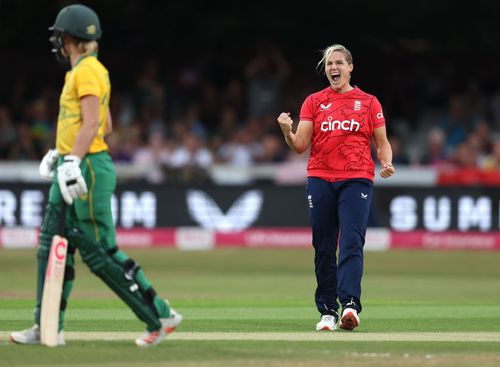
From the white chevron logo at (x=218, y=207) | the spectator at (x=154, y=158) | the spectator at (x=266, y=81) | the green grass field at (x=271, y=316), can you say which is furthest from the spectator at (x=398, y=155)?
the spectator at (x=154, y=158)

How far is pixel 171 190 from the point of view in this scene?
18.7 m

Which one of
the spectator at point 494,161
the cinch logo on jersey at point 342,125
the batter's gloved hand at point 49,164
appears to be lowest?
the spectator at point 494,161

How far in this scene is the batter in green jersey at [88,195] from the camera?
6832 mm

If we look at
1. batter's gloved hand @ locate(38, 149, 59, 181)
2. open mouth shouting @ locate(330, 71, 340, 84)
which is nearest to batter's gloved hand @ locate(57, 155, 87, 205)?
batter's gloved hand @ locate(38, 149, 59, 181)

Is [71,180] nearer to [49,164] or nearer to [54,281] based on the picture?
[49,164]

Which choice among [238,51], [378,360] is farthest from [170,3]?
[378,360]

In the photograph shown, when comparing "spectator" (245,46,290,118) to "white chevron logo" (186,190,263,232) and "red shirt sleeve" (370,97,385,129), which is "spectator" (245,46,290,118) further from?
"red shirt sleeve" (370,97,385,129)

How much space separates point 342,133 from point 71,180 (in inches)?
89.9

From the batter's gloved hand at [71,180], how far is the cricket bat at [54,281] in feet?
0.47

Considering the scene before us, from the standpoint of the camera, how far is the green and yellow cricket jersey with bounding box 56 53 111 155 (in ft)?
22.5

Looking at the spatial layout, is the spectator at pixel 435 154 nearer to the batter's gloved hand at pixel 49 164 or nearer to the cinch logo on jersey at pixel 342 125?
the cinch logo on jersey at pixel 342 125

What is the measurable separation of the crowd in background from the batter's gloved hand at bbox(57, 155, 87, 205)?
41.9ft

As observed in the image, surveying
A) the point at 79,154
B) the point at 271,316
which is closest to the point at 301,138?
the point at 271,316

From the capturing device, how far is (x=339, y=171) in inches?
329
